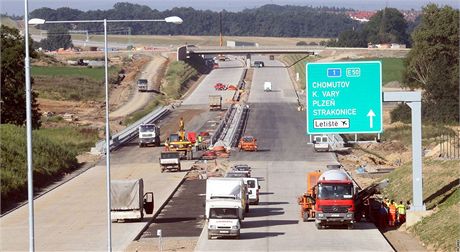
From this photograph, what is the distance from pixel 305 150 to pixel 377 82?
45.0m

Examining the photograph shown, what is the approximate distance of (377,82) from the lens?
170ft

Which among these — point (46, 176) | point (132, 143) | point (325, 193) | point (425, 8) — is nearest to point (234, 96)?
point (425, 8)

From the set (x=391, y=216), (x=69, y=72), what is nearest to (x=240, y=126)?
(x=391, y=216)

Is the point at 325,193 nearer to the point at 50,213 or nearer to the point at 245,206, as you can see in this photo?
the point at 245,206

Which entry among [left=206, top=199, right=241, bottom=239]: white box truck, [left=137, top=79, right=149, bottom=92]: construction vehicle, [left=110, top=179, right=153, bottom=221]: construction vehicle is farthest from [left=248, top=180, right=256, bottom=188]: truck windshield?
[left=137, top=79, right=149, bottom=92]: construction vehicle

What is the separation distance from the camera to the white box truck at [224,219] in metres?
49.1

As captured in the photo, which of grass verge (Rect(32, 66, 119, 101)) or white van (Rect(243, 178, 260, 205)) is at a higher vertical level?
grass verge (Rect(32, 66, 119, 101))

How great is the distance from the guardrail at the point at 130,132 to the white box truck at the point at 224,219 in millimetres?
46650

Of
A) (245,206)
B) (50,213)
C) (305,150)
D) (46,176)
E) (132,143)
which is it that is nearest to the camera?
(245,206)

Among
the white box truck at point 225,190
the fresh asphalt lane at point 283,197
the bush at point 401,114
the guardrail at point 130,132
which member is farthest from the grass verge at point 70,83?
the white box truck at point 225,190

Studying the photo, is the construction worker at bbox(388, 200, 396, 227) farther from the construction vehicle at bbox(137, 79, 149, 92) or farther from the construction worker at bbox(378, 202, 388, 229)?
the construction vehicle at bbox(137, 79, 149, 92)

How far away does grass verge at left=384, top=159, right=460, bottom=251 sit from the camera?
1842 inches

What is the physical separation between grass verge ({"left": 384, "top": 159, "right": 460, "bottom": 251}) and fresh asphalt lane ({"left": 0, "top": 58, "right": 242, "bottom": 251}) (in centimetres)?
1300

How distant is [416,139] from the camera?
2078 inches
